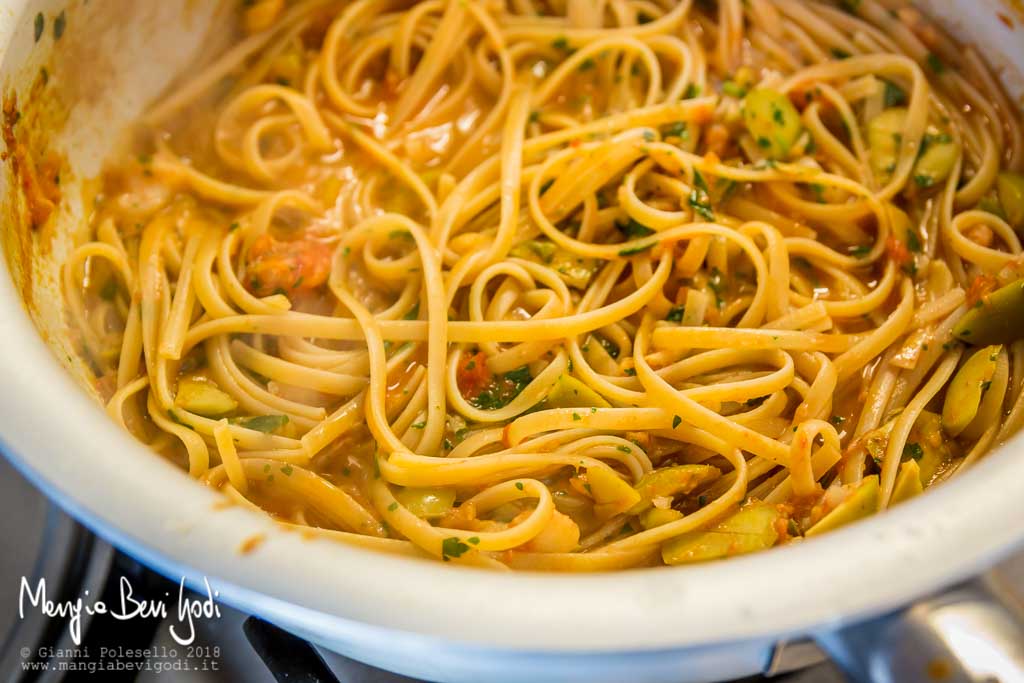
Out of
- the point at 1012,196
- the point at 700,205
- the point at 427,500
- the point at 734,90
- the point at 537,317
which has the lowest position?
the point at 427,500

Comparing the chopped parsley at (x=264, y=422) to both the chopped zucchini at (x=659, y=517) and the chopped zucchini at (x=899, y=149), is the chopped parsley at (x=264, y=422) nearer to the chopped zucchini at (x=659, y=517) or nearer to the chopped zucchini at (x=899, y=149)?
the chopped zucchini at (x=659, y=517)

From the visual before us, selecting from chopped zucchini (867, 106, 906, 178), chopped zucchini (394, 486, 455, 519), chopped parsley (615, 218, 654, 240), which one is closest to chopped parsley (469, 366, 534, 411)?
chopped zucchini (394, 486, 455, 519)

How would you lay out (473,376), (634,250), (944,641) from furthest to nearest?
(634,250) → (473,376) → (944,641)

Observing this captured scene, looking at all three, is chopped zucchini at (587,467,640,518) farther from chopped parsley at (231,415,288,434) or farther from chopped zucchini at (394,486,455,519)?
chopped parsley at (231,415,288,434)

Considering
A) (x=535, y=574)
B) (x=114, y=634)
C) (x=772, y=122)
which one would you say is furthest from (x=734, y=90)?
(x=114, y=634)

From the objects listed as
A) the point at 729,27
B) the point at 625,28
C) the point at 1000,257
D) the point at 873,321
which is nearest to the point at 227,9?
the point at 625,28

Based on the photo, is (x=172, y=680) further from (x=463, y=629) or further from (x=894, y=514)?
(x=894, y=514)

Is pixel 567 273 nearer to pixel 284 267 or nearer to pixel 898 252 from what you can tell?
pixel 284 267
